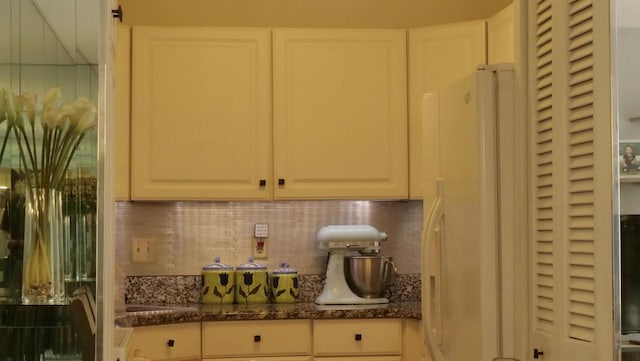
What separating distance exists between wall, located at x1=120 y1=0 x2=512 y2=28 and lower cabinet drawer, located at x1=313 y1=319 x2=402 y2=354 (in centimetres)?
165

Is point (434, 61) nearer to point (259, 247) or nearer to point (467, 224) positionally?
point (259, 247)

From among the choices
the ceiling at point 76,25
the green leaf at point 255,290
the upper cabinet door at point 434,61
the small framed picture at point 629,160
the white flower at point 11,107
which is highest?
the upper cabinet door at point 434,61

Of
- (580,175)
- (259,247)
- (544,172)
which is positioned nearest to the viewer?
(580,175)

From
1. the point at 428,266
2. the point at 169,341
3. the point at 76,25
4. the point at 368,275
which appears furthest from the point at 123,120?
the point at 76,25

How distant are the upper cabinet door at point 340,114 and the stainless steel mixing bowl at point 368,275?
1.05 feet

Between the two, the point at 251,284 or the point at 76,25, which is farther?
the point at 251,284

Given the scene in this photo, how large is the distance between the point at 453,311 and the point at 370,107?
5.42 ft

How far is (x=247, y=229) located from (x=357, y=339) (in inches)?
37.6

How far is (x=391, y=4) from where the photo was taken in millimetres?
4883

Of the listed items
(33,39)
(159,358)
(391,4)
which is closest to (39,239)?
(33,39)

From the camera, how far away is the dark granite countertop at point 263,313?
12.6ft

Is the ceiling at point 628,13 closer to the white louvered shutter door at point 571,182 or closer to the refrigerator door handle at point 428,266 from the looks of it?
the white louvered shutter door at point 571,182

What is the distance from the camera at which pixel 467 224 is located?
2818mm

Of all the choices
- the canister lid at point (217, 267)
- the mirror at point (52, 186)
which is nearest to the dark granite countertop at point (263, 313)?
the canister lid at point (217, 267)
